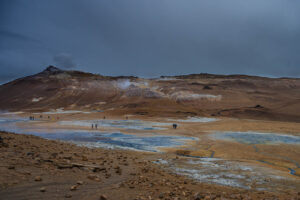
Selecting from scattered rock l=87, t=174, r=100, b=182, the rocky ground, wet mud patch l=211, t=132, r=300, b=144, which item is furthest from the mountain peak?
scattered rock l=87, t=174, r=100, b=182

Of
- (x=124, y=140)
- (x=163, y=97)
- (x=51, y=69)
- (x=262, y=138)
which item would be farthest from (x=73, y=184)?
(x=51, y=69)

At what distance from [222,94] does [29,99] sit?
81.9m

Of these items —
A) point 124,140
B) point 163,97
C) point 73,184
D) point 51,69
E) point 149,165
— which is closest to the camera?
point 73,184

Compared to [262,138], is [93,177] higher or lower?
higher

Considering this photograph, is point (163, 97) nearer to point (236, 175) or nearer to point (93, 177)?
point (236, 175)

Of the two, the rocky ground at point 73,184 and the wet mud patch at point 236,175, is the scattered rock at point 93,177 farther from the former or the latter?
the wet mud patch at point 236,175

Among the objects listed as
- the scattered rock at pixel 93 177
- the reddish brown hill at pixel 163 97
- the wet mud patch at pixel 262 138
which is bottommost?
the wet mud patch at pixel 262 138

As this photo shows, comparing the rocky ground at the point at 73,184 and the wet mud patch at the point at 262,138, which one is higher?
the rocky ground at the point at 73,184

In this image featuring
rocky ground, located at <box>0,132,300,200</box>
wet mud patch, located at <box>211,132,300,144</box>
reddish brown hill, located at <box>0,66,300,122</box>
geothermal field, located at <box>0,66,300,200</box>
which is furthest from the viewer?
reddish brown hill, located at <box>0,66,300,122</box>

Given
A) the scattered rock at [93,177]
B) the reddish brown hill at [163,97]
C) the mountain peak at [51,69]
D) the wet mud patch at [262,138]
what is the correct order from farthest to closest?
the mountain peak at [51,69]
the reddish brown hill at [163,97]
the wet mud patch at [262,138]
the scattered rock at [93,177]

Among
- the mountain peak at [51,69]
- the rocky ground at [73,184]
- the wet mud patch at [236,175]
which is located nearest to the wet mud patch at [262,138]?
the wet mud patch at [236,175]

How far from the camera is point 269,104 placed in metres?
75.4

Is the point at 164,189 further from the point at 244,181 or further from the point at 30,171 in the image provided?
the point at 244,181

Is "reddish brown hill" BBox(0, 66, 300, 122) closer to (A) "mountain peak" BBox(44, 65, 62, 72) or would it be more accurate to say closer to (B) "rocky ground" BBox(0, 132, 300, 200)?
(A) "mountain peak" BBox(44, 65, 62, 72)
